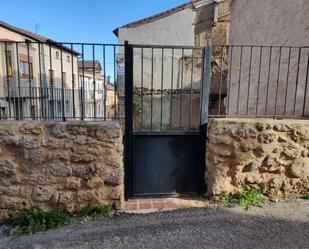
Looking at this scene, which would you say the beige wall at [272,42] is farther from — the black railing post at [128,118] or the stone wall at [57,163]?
the stone wall at [57,163]

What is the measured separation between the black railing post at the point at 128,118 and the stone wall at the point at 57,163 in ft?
0.90

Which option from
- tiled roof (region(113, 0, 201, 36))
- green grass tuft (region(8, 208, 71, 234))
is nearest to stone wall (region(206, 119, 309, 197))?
green grass tuft (region(8, 208, 71, 234))

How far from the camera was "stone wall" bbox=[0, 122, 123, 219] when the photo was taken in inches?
107

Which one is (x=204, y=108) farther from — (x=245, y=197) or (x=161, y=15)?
(x=161, y=15)

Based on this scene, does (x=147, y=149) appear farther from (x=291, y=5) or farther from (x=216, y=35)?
(x=216, y=35)

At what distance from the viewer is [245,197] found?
3.10 metres

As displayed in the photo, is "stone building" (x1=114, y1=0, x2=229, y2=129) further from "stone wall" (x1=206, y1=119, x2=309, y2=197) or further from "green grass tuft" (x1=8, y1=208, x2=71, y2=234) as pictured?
"green grass tuft" (x1=8, y1=208, x2=71, y2=234)

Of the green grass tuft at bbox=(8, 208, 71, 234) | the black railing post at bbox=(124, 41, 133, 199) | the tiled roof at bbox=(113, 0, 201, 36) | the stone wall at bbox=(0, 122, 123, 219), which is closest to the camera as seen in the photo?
the green grass tuft at bbox=(8, 208, 71, 234)

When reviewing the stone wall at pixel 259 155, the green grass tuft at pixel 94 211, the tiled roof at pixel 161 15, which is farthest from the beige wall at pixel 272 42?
the tiled roof at pixel 161 15

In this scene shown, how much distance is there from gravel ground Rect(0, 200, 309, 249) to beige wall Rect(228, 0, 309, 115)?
4.78 ft

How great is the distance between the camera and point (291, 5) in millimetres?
3875

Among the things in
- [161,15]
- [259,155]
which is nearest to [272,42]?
[259,155]

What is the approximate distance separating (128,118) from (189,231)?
1.43m

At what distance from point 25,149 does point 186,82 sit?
6899 millimetres
